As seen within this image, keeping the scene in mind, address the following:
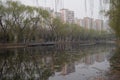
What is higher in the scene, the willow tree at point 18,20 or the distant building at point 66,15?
the distant building at point 66,15

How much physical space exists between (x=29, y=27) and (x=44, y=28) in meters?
14.5

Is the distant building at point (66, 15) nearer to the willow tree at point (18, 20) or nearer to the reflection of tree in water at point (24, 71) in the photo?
the willow tree at point (18, 20)

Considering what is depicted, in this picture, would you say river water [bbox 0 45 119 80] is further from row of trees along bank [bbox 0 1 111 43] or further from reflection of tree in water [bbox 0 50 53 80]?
row of trees along bank [bbox 0 1 111 43]

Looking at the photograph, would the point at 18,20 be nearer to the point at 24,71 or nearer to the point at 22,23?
the point at 22,23

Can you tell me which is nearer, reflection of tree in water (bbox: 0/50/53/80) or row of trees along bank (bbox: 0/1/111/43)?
reflection of tree in water (bbox: 0/50/53/80)

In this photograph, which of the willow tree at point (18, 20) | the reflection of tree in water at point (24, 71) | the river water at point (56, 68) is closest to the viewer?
the river water at point (56, 68)

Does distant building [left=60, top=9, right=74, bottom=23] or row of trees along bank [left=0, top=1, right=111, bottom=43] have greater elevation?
distant building [left=60, top=9, right=74, bottom=23]

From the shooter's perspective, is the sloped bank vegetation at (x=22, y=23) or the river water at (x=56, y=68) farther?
the sloped bank vegetation at (x=22, y=23)

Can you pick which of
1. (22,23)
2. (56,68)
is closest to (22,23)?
(22,23)

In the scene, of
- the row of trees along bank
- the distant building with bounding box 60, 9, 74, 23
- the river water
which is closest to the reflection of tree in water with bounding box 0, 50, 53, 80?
the river water

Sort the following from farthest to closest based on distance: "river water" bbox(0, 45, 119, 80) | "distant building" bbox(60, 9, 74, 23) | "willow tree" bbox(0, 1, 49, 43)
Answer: "distant building" bbox(60, 9, 74, 23)
"willow tree" bbox(0, 1, 49, 43)
"river water" bbox(0, 45, 119, 80)

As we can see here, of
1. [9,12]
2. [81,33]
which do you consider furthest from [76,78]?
[81,33]

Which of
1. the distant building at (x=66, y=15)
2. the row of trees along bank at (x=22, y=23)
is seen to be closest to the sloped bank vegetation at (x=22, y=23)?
the row of trees along bank at (x=22, y=23)

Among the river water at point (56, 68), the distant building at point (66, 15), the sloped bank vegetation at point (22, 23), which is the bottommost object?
the river water at point (56, 68)
